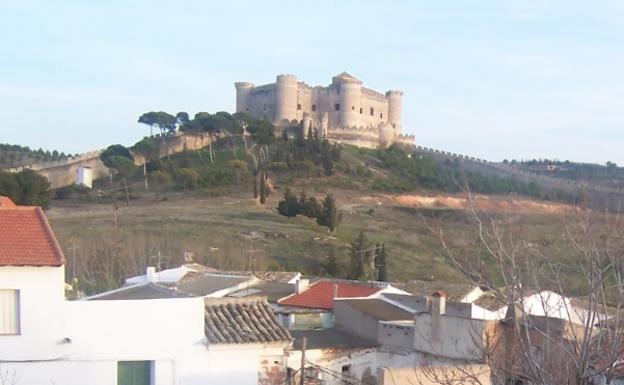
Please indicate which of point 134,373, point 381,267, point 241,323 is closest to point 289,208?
point 381,267

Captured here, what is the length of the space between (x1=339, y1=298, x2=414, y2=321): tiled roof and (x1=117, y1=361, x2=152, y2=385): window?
21.3 ft

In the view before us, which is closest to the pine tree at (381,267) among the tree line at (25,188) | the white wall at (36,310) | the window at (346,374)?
the tree line at (25,188)

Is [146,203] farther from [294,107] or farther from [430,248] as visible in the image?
[294,107]

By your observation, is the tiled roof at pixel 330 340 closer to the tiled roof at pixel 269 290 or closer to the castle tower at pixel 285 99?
the tiled roof at pixel 269 290

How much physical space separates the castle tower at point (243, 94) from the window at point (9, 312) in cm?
7323

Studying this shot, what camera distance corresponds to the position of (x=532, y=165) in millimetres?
57219

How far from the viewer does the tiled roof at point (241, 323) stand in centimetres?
1210

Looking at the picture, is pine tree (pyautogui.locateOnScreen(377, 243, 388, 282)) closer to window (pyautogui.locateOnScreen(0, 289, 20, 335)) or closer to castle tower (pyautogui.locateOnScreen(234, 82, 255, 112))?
window (pyautogui.locateOnScreen(0, 289, 20, 335))

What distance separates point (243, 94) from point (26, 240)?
240ft

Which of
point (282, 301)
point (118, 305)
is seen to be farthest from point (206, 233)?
point (118, 305)

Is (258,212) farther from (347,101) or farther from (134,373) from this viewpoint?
(134,373)

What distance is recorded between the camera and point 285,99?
8000 cm

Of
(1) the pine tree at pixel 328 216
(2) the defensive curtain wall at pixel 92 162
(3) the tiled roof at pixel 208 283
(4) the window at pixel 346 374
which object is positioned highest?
(2) the defensive curtain wall at pixel 92 162

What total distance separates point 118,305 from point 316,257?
28.5 m
